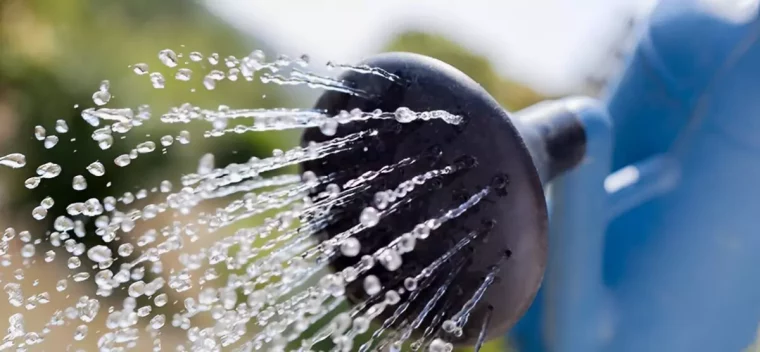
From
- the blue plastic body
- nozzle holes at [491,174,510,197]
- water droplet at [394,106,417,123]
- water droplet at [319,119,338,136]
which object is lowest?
the blue plastic body

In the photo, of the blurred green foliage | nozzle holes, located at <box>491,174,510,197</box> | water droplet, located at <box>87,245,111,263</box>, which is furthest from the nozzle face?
the blurred green foliage

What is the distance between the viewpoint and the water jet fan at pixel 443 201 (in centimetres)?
31

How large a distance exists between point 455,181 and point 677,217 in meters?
0.25

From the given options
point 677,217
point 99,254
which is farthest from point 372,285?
point 677,217

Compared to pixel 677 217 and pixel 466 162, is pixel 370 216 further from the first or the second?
pixel 677 217

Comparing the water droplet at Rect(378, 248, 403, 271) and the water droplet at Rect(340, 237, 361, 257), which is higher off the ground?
the water droplet at Rect(340, 237, 361, 257)

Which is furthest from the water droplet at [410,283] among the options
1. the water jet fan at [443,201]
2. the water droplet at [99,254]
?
the water droplet at [99,254]

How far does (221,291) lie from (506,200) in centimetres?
14

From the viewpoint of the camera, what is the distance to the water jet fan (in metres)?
0.31

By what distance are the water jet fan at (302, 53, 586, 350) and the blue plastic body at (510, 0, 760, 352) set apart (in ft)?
0.44

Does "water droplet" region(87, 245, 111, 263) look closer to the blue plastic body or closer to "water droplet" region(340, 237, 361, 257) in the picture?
"water droplet" region(340, 237, 361, 257)

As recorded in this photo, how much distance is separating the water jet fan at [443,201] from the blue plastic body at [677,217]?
134 mm

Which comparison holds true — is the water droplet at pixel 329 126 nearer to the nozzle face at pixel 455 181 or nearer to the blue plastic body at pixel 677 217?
the nozzle face at pixel 455 181

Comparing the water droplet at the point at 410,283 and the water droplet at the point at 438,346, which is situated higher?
the water droplet at the point at 410,283
